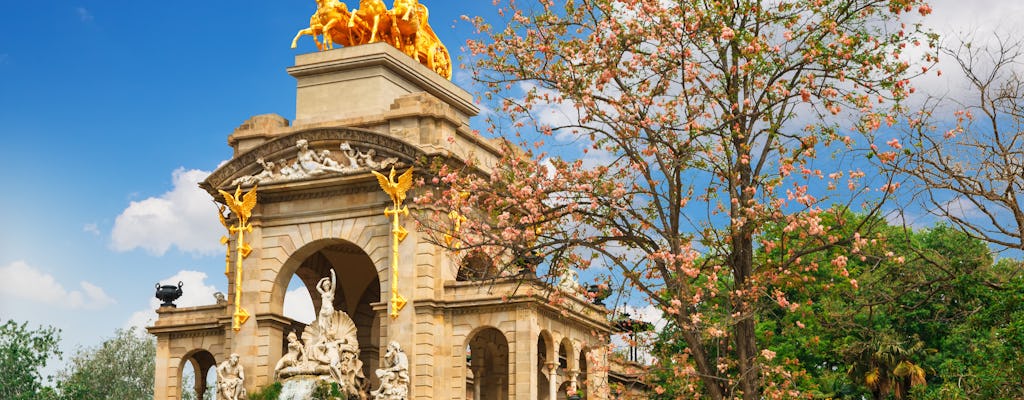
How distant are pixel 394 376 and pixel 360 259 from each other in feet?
29.8

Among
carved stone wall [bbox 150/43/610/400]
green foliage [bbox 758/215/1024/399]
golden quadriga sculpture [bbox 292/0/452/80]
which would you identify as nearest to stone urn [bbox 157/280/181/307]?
carved stone wall [bbox 150/43/610/400]

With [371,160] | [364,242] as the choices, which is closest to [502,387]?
[364,242]

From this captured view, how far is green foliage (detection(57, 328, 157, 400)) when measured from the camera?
210ft

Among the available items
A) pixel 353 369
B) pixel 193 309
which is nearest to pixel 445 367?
pixel 353 369

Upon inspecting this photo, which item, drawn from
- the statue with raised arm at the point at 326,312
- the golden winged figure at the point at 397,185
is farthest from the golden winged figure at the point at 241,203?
the golden winged figure at the point at 397,185

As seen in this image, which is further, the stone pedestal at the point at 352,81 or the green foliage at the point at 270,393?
the stone pedestal at the point at 352,81

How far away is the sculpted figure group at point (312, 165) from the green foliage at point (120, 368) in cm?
2299

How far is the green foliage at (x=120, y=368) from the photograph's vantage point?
210 feet

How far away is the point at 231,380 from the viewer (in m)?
42.9

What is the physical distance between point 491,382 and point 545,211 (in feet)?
79.7

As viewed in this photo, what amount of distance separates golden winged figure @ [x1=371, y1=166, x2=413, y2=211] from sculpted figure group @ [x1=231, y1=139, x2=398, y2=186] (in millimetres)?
404

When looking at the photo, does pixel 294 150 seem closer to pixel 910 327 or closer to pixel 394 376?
pixel 394 376

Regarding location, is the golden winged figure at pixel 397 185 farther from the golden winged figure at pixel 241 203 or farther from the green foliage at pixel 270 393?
the green foliage at pixel 270 393

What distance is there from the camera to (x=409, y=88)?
46844 mm
